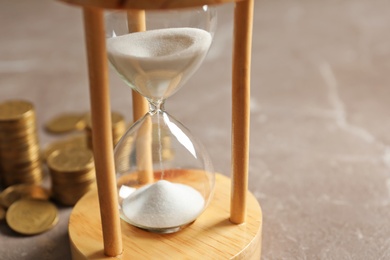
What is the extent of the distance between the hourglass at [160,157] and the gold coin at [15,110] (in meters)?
0.38

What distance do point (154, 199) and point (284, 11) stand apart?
205 cm

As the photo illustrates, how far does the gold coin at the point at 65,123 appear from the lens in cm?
208

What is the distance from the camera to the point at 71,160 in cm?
168

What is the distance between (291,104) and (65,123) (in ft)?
2.67

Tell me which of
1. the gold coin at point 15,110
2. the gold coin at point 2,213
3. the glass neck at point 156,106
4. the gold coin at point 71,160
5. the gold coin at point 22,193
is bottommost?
the gold coin at point 2,213

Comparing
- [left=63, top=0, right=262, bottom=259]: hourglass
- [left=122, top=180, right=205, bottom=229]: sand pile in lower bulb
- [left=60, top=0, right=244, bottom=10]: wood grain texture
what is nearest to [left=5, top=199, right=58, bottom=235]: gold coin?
[left=63, top=0, right=262, bottom=259]: hourglass

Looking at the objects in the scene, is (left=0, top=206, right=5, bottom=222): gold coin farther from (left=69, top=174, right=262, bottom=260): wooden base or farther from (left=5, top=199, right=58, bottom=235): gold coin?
(left=69, top=174, right=262, bottom=260): wooden base

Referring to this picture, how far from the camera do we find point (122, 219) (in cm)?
136

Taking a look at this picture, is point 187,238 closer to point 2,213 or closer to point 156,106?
point 156,106

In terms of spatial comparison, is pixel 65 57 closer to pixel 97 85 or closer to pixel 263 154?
pixel 263 154

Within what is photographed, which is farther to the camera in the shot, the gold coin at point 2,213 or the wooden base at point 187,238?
the gold coin at point 2,213

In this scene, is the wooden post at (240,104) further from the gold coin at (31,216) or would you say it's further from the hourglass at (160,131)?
the gold coin at (31,216)

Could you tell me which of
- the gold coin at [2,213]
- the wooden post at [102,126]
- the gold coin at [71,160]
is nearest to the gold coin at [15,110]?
the gold coin at [71,160]

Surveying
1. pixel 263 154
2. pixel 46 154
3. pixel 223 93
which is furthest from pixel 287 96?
pixel 46 154
